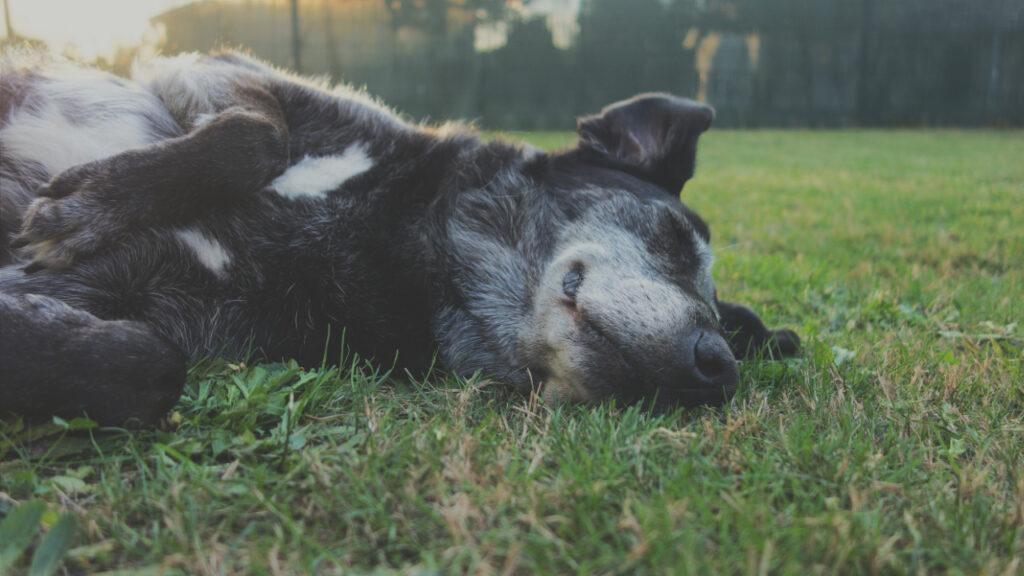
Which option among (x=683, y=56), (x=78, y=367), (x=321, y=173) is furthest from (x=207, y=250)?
(x=683, y=56)

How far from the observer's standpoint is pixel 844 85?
17.8m

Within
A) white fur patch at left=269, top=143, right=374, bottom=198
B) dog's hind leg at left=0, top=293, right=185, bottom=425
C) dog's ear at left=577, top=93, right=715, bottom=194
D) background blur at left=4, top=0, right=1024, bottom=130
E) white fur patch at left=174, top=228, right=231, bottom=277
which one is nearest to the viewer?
dog's hind leg at left=0, top=293, right=185, bottom=425

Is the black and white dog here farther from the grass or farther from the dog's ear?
the grass

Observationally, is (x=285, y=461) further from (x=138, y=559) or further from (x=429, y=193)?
(x=429, y=193)

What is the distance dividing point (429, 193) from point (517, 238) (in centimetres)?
41

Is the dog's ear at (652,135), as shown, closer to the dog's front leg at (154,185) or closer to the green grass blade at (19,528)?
the dog's front leg at (154,185)

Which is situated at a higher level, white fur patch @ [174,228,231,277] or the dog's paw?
the dog's paw

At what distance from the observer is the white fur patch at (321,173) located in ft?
8.54

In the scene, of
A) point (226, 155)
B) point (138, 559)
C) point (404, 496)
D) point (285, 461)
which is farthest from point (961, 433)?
point (226, 155)

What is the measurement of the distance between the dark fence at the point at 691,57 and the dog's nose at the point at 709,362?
1343cm

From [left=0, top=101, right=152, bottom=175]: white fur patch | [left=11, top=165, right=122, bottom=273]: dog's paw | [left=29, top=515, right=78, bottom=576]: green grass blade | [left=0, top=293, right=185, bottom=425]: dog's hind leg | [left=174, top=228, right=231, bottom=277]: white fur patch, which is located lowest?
[left=29, top=515, right=78, bottom=576]: green grass blade

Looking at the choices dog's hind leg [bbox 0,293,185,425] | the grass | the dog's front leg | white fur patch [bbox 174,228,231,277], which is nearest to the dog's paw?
the dog's front leg

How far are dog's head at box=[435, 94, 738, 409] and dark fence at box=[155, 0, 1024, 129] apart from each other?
40.4ft

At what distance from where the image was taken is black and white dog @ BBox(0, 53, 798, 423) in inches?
83.8
